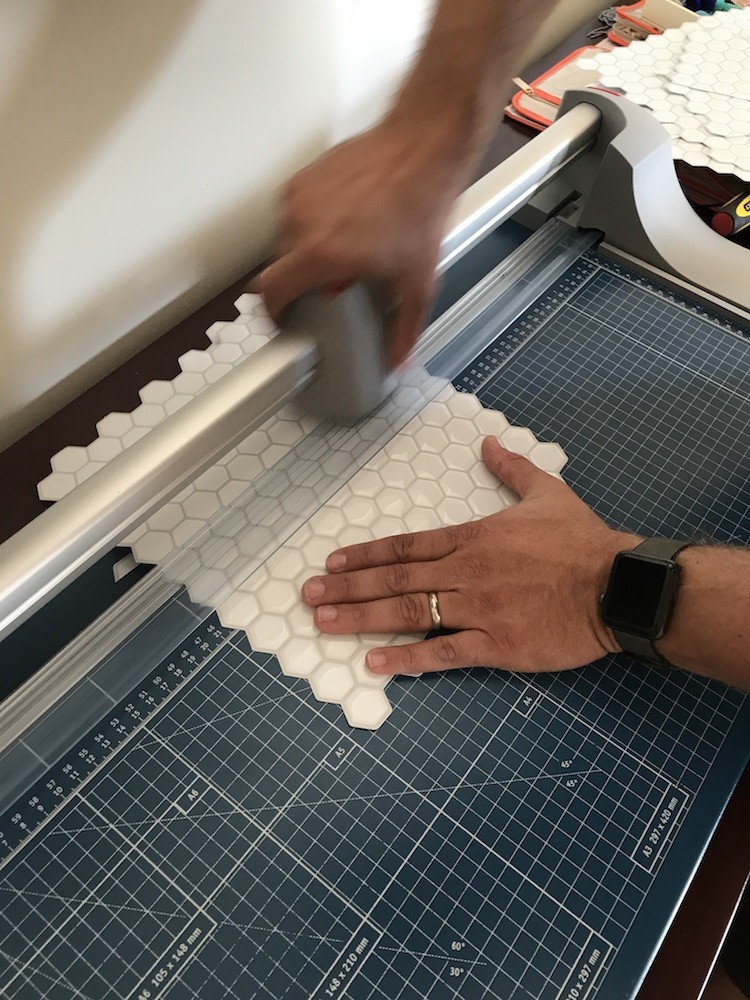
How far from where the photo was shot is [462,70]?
66 cm

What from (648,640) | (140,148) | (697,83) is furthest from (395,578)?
(697,83)

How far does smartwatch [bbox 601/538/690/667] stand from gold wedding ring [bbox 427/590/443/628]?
0.15 m

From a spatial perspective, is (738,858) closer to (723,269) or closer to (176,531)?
(176,531)

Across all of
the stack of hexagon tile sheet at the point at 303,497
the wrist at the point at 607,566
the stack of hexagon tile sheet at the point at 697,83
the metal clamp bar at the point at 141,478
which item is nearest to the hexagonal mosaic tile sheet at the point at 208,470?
the stack of hexagon tile sheet at the point at 303,497

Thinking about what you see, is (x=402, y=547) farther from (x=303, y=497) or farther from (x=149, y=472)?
(x=149, y=472)

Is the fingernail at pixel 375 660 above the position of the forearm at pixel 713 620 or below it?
below

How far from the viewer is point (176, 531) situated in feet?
2.66

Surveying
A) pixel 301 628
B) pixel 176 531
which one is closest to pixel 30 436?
pixel 176 531

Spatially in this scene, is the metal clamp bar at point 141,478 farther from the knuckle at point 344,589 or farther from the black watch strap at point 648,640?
the black watch strap at point 648,640

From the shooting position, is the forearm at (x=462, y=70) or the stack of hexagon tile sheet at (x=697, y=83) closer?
the forearm at (x=462, y=70)

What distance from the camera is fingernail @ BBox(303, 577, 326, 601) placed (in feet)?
2.53

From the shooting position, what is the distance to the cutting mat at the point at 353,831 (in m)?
0.61

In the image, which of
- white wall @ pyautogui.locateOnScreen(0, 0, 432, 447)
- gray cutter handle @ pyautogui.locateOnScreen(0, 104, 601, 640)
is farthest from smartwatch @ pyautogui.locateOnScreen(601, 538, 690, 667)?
white wall @ pyautogui.locateOnScreen(0, 0, 432, 447)

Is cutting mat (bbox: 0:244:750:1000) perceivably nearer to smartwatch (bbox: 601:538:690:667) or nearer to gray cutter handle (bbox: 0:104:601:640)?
smartwatch (bbox: 601:538:690:667)
